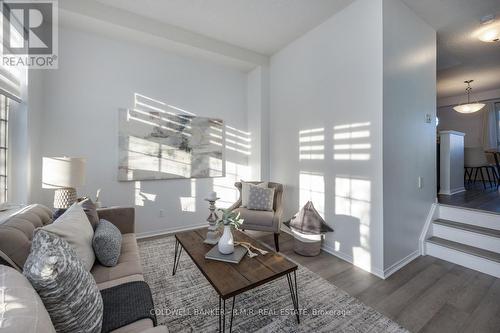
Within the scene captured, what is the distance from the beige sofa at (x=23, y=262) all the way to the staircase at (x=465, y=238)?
3228mm

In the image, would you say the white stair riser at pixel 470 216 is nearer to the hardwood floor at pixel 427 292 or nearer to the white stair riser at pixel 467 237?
the white stair riser at pixel 467 237

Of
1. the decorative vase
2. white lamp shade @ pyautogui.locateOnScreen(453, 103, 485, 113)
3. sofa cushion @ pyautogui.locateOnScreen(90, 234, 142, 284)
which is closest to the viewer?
sofa cushion @ pyautogui.locateOnScreen(90, 234, 142, 284)

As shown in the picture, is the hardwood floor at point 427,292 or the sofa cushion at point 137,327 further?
the hardwood floor at point 427,292

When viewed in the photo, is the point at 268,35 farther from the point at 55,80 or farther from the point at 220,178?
the point at 55,80

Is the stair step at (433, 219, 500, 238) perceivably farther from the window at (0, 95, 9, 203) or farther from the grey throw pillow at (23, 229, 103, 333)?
the window at (0, 95, 9, 203)

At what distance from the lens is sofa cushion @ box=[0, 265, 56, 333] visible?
0.61 m

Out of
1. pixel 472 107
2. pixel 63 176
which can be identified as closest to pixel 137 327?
pixel 63 176

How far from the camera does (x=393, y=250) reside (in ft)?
7.97

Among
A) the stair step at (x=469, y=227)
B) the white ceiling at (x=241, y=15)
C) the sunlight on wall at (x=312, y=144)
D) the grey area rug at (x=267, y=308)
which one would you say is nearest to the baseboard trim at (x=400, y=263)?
the stair step at (x=469, y=227)

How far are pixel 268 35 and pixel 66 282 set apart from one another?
363 cm

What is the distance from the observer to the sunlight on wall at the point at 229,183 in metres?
4.00

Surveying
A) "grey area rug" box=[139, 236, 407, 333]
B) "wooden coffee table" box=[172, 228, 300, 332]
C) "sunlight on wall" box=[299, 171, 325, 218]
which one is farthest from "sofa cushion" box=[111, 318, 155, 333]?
"sunlight on wall" box=[299, 171, 325, 218]

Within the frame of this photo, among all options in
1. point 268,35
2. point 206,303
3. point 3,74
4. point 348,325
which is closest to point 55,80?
point 3,74

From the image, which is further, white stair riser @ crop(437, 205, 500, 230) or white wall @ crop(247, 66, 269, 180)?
white wall @ crop(247, 66, 269, 180)
